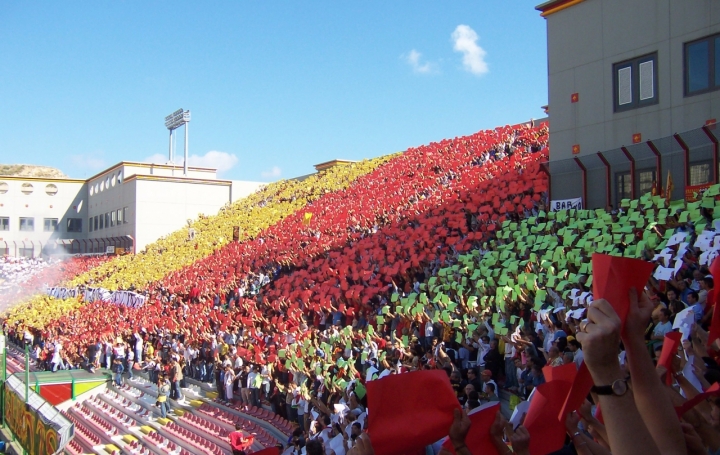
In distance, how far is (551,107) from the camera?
17.4m

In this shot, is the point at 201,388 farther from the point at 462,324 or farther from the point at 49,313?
the point at 49,313

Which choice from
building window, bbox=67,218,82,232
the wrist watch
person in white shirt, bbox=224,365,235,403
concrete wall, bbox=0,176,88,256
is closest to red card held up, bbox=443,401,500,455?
the wrist watch

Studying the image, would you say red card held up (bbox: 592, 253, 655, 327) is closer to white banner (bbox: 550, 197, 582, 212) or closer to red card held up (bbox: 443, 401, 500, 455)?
red card held up (bbox: 443, 401, 500, 455)

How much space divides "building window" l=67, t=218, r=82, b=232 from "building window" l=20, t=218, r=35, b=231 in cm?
271

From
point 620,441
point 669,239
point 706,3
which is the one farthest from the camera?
point 706,3

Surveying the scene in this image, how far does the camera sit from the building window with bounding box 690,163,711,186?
13586mm

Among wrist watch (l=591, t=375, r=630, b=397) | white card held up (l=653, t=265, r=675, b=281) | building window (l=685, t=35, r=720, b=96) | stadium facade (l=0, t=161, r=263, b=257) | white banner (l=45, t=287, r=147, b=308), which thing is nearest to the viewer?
wrist watch (l=591, t=375, r=630, b=397)

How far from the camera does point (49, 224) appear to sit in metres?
57.8

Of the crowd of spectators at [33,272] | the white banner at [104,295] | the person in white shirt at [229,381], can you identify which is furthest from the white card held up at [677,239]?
the crowd of spectators at [33,272]

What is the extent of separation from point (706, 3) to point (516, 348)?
8743 millimetres

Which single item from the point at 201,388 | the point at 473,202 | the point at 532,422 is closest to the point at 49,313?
the point at 201,388

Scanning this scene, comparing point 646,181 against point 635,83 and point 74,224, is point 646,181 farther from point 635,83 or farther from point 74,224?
point 74,224

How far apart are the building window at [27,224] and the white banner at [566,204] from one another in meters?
50.8

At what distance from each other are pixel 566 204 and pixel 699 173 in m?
3.40
